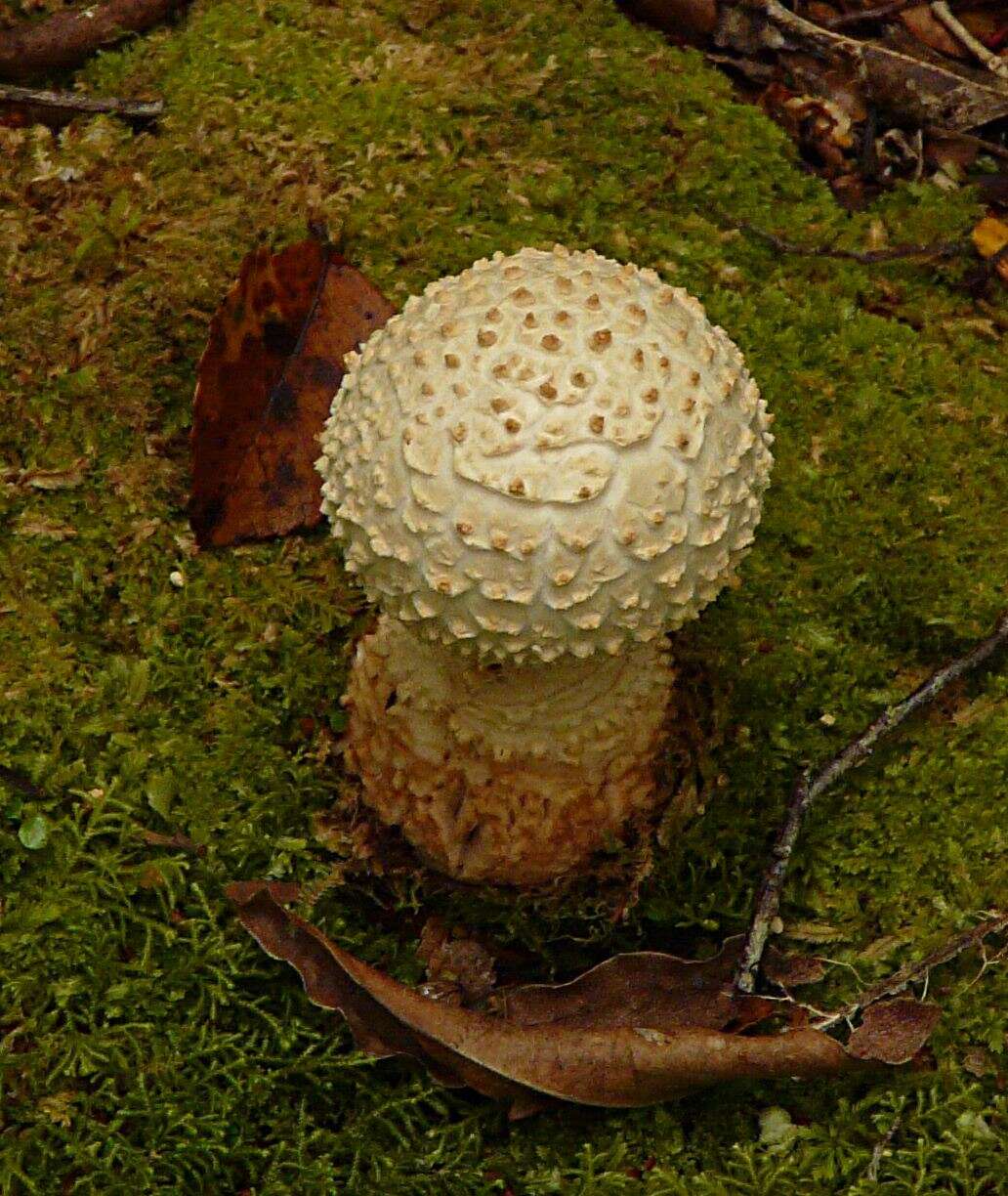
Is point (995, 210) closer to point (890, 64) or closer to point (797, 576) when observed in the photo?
point (890, 64)

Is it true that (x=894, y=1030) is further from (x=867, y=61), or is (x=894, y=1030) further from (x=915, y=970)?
(x=867, y=61)

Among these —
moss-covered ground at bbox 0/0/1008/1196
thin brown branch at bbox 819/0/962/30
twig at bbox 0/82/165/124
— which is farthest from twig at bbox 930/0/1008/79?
twig at bbox 0/82/165/124

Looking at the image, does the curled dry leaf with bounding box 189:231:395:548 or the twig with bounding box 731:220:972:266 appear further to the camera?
the twig with bounding box 731:220:972:266

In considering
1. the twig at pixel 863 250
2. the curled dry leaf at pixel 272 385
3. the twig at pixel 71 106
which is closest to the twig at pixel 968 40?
the twig at pixel 863 250

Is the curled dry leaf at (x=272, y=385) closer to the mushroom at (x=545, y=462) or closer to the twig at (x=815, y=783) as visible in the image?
the mushroom at (x=545, y=462)

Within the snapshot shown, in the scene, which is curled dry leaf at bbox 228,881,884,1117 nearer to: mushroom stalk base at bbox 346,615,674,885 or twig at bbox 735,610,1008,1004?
twig at bbox 735,610,1008,1004

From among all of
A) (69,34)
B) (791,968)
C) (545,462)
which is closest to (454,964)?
(791,968)

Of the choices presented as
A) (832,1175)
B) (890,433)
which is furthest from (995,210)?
(832,1175)
